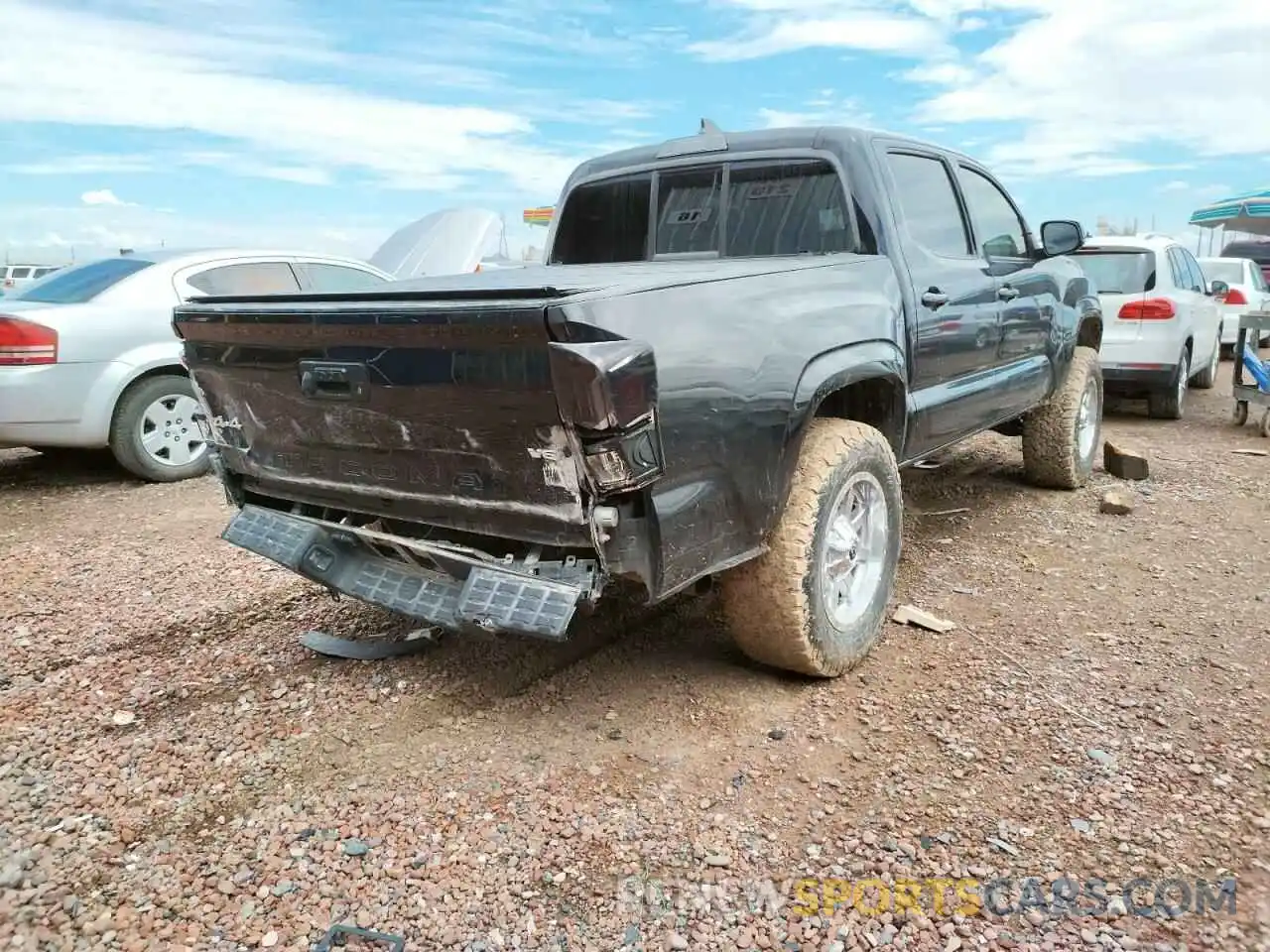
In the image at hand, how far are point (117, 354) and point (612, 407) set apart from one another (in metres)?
5.10

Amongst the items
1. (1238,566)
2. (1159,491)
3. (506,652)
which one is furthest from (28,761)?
(1159,491)

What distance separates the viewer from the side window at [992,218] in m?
4.57

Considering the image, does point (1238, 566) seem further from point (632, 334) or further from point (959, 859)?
point (632, 334)

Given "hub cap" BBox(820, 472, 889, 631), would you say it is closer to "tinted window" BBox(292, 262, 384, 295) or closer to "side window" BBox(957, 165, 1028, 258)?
"side window" BBox(957, 165, 1028, 258)

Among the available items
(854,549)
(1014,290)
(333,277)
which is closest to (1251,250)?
(1014,290)

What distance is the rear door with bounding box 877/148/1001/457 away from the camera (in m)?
3.73

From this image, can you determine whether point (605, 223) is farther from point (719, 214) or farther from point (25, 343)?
point (25, 343)

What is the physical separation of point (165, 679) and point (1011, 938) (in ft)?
9.63

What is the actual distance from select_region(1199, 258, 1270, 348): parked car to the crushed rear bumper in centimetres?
1263

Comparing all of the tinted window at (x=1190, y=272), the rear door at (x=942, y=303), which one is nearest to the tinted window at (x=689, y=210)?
the rear door at (x=942, y=303)

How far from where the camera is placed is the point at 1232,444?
7469 mm

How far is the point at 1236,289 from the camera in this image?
1215 centimetres

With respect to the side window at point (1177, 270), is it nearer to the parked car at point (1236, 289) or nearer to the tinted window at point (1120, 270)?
the tinted window at point (1120, 270)

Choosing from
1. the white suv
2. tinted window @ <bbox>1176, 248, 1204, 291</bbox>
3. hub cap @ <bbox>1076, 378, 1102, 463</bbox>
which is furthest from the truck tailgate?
tinted window @ <bbox>1176, 248, 1204, 291</bbox>
